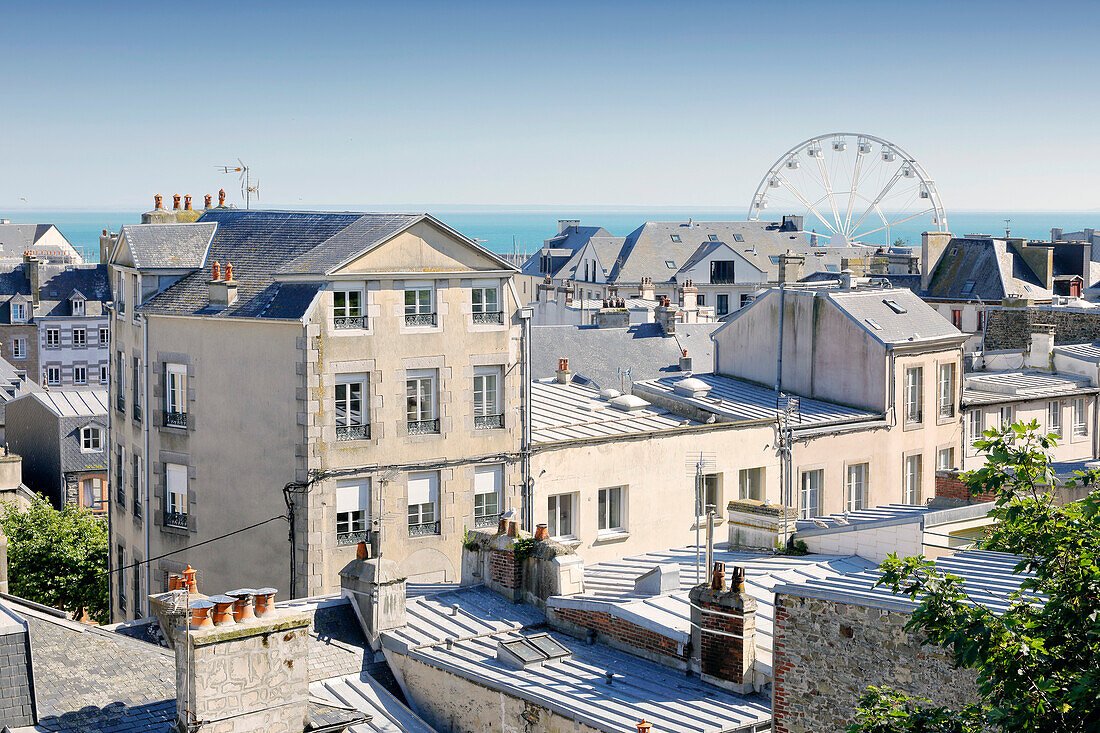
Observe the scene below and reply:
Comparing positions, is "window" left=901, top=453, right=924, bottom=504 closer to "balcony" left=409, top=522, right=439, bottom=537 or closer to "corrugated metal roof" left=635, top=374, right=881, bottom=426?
"corrugated metal roof" left=635, top=374, right=881, bottom=426

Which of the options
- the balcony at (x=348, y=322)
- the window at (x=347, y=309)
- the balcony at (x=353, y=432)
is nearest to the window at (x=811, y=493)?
the balcony at (x=353, y=432)

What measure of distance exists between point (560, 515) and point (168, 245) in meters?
12.9

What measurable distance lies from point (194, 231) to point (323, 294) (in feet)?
23.6

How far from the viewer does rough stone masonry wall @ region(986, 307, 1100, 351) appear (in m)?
56.0

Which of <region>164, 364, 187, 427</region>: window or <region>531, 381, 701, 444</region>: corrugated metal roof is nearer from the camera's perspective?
<region>164, 364, 187, 427</region>: window

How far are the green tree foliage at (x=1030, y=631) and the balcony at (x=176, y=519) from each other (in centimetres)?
2506

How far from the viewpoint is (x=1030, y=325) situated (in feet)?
194

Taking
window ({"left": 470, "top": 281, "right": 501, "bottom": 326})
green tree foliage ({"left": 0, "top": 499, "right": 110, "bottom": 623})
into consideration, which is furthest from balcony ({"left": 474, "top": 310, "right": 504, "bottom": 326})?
green tree foliage ({"left": 0, "top": 499, "right": 110, "bottom": 623})

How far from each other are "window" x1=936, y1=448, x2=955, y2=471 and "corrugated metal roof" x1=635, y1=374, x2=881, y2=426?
3.45m

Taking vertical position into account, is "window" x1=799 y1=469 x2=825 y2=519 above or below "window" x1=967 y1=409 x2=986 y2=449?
below

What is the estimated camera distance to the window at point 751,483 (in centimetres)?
3797

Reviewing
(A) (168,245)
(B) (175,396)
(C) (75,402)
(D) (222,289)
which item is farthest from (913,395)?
(C) (75,402)

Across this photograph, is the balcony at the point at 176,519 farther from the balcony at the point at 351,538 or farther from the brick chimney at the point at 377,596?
the brick chimney at the point at 377,596

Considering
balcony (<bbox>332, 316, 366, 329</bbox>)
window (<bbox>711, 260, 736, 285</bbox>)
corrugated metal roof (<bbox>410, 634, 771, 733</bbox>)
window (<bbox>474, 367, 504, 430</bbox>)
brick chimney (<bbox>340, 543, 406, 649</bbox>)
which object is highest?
window (<bbox>711, 260, 736, 285</bbox>)
